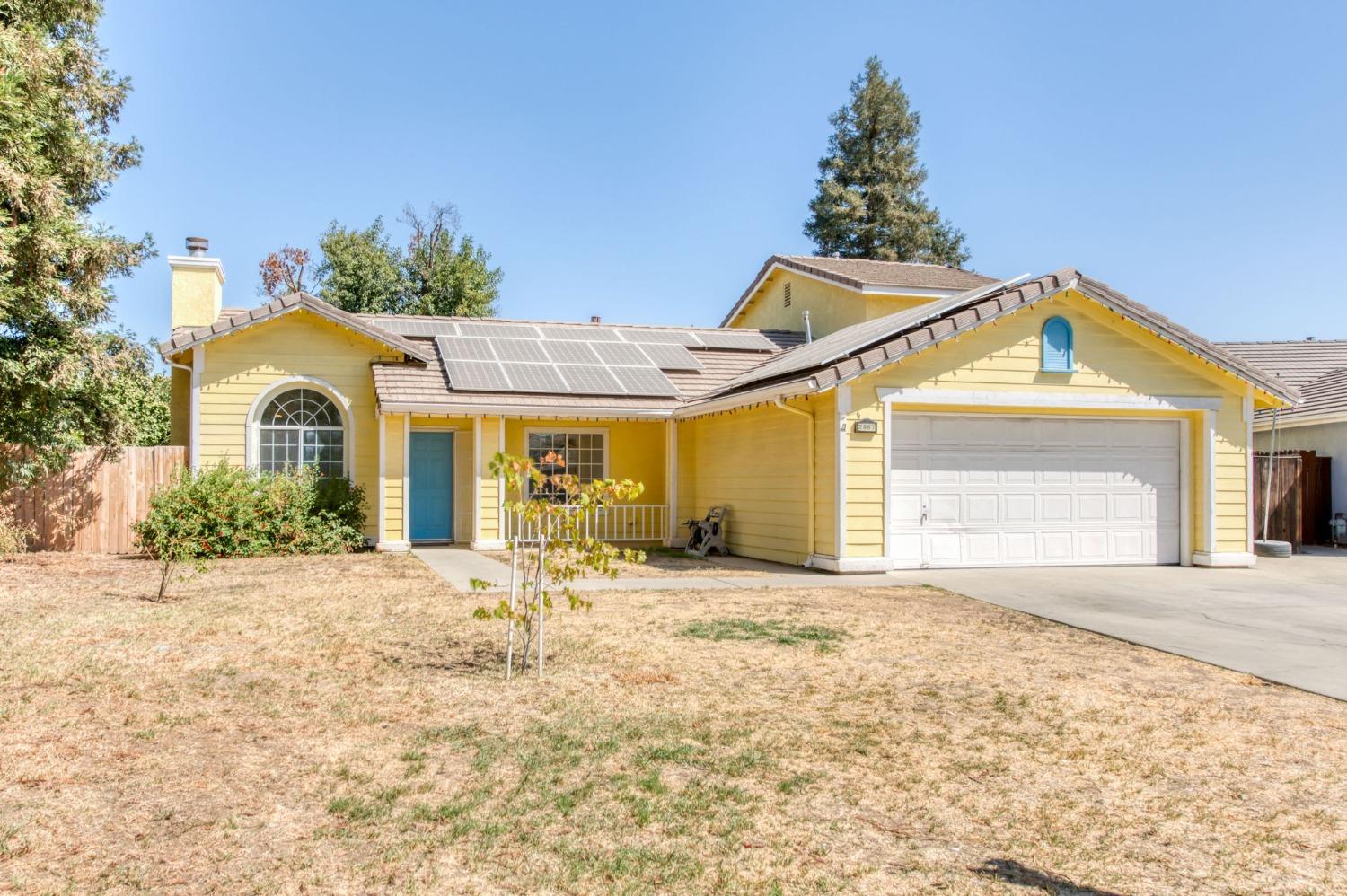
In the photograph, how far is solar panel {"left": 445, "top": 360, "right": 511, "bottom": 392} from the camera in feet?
54.1

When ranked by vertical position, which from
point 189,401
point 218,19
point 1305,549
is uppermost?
point 218,19

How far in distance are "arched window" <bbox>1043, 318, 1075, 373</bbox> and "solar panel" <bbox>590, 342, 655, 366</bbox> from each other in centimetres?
773

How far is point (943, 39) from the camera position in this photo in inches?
824

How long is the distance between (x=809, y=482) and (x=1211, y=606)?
17.2ft

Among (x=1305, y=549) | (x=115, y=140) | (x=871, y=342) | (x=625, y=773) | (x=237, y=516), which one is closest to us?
(x=625, y=773)

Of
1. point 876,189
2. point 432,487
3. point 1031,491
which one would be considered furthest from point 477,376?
point 876,189

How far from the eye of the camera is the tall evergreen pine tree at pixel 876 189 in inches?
1703

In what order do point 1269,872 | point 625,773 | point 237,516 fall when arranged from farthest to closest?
1. point 237,516
2. point 625,773
3. point 1269,872

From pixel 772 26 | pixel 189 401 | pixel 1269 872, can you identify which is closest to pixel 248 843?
pixel 1269 872

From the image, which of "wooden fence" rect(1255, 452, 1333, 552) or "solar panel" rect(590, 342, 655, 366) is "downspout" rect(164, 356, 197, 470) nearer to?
"solar panel" rect(590, 342, 655, 366)

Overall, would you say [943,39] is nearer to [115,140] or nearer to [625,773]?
[115,140]

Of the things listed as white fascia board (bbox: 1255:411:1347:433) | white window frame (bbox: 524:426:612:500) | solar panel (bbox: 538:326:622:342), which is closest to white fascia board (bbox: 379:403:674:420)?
white window frame (bbox: 524:426:612:500)

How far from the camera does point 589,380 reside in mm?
17781

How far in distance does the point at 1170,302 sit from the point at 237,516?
2791 centimetres
